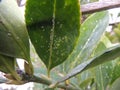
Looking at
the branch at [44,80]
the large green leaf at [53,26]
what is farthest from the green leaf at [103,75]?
the large green leaf at [53,26]

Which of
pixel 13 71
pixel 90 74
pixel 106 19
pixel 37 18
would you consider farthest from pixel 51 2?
pixel 90 74

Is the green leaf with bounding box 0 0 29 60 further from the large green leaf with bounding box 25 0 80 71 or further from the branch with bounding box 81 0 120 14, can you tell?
the branch with bounding box 81 0 120 14

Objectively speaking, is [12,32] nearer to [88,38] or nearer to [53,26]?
[53,26]

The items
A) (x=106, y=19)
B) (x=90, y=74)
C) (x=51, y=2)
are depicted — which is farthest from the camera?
(x=90, y=74)

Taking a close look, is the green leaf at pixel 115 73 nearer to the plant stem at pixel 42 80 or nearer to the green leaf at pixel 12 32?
the plant stem at pixel 42 80

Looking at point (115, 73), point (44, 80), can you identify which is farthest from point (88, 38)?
point (44, 80)

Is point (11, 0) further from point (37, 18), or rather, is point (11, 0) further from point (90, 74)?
point (90, 74)
